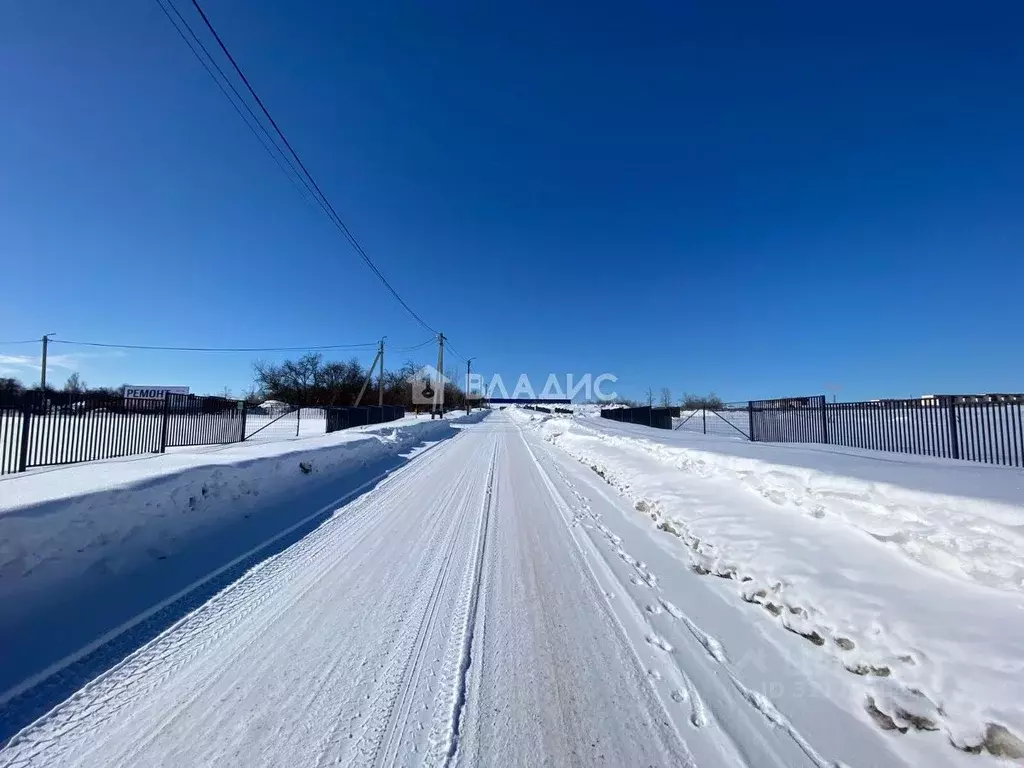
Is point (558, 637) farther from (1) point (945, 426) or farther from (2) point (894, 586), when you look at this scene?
(1) point (945, 426)

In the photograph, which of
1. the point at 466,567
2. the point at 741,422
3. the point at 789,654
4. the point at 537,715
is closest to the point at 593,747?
the point at 537,715

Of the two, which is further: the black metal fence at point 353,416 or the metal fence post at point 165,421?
the black metal fence at point 353,416

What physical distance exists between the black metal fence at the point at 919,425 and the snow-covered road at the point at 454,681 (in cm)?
891

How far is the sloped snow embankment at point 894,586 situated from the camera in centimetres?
244

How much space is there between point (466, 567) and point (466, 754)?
8.56 ft

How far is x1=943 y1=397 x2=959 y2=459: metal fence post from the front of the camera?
9836 mm

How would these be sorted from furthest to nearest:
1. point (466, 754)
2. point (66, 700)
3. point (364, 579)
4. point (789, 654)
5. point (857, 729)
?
point (364, 579)
point (789, 654)
point (66, 700)
point (857, 729)
point (466, 754)

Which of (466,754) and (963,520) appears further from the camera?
(963,520)

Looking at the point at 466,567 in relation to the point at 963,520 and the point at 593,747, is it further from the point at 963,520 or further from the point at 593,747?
the point at 963,520

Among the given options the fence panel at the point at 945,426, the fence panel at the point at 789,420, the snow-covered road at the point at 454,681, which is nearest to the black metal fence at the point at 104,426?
the snow-covered road at the point at 454,681

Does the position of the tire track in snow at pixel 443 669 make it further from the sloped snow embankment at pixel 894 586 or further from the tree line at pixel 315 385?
the tree line at pixel 315 385

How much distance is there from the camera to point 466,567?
482 centimetres

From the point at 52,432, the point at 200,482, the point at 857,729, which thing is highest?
the point at 52,432

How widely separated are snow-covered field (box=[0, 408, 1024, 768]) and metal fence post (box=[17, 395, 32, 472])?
441 centimetres
